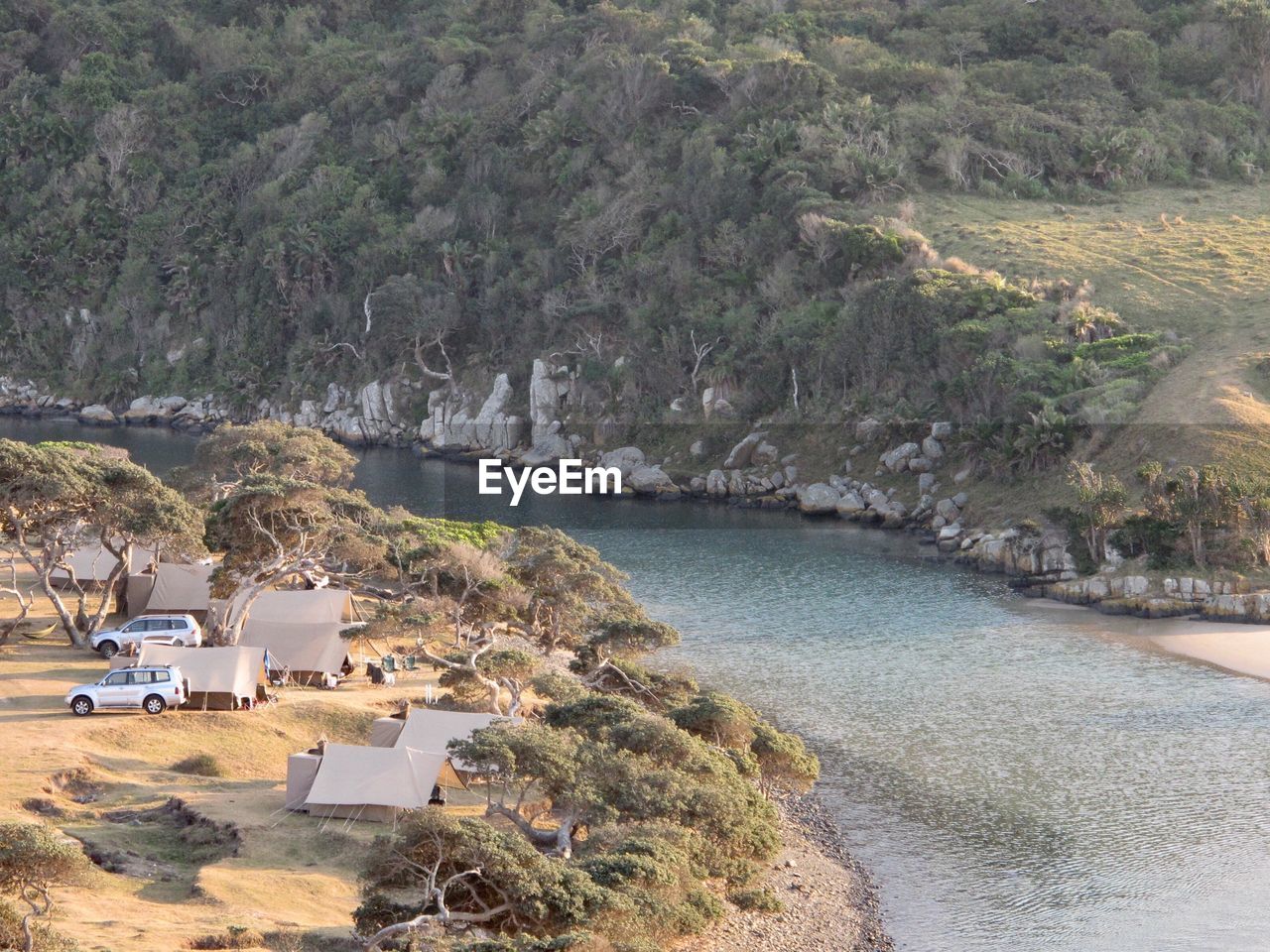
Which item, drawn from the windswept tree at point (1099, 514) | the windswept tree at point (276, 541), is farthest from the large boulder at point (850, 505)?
the windswept tree at point (276, 541)

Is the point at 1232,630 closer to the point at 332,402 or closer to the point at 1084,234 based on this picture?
the point at 1084,234

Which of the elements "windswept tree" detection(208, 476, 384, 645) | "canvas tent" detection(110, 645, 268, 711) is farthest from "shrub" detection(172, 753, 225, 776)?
"windswept tree" detection(208, 476, 384, 645)

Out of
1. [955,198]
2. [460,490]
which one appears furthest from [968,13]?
[460,490]

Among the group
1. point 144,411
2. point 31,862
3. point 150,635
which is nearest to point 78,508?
point 150,635

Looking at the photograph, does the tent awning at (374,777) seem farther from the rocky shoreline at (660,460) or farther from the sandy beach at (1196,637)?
the rocky shoreline at (660,460)

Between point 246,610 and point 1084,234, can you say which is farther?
point 1084,234

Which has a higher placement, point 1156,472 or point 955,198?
point 955,198
